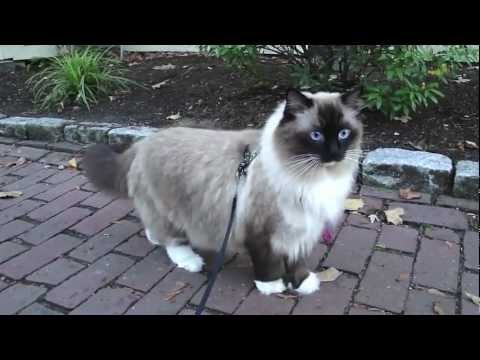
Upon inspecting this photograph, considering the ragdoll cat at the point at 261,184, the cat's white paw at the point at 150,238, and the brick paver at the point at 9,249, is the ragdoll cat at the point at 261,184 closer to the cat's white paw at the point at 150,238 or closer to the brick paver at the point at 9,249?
the cat's white paw at the point at 150,238

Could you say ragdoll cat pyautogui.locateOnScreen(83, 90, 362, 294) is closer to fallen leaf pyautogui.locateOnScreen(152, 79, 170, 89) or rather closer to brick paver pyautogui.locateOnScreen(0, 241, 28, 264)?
brick paver pyautogui.locateOnScreen(0, 241, 28, 264)

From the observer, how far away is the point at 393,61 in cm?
414

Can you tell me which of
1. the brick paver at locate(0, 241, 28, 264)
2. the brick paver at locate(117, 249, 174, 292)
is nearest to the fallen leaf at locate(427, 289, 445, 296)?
the brick paver at locate(117, 249, 174, 292)

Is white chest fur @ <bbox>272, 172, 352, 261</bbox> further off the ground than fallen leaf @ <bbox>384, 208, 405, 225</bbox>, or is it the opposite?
white chest fur @ <bbox>272, 172, 352, 261</bbox>

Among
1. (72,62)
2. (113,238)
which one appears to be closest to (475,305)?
(113,238)

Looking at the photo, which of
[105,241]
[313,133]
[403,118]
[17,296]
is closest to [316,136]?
[313,133]

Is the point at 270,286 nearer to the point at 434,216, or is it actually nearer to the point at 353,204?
the point at 353,204

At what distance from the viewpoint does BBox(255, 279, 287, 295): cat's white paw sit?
2.67 metres

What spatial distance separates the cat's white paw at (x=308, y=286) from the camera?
2688 millimetres

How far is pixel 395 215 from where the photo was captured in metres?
3.35

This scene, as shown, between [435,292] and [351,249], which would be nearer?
[435,292]

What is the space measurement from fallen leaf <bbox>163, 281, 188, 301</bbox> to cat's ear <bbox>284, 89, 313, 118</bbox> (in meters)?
1.23

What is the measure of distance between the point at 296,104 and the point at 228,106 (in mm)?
2821
